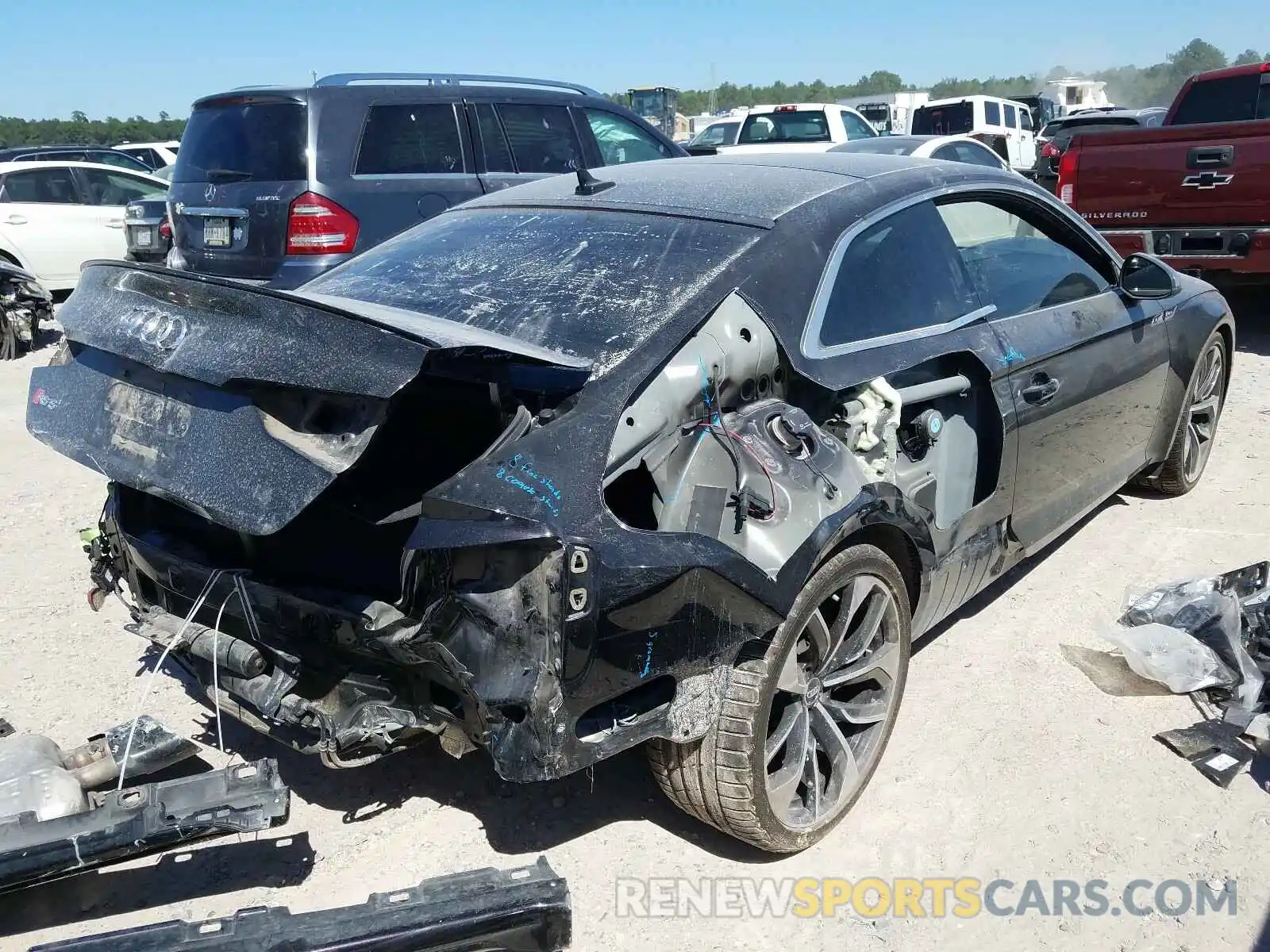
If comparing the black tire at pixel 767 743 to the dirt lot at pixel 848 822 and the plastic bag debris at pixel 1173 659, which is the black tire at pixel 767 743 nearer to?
the dirt lot at pixel 848 822

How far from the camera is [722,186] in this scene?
340cm

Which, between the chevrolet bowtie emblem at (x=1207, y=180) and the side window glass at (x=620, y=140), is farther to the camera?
the side window glass at (x=620, y=140)

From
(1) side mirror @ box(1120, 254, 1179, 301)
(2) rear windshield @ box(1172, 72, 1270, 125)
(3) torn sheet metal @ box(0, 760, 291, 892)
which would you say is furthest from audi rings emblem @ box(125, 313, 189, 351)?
(2) rear windshield @ box(1172, 72, 1270, 125)

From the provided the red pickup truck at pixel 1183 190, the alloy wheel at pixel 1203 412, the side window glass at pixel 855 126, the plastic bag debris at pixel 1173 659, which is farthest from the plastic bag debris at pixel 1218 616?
the side window glass at pixel 855 126

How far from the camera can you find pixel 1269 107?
32.2 feet

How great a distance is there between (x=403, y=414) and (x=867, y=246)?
1502mm

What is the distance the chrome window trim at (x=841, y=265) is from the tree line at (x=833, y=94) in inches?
920

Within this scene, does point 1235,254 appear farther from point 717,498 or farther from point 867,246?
point 717,498

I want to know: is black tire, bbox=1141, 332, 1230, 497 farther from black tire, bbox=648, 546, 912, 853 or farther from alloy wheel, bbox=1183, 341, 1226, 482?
black tire, bbox=648, 546, 912, 853

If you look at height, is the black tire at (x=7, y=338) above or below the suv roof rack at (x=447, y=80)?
below

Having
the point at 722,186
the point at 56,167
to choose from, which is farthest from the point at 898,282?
the point at 56,167

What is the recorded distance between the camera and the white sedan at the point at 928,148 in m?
9.73

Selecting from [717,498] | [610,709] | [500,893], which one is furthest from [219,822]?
[717,498]

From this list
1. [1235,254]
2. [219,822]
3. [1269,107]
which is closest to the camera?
[219,822]
